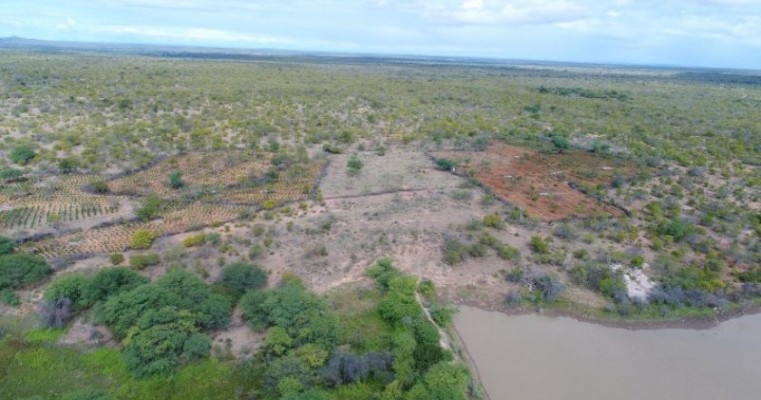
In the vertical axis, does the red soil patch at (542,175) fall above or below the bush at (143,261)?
above

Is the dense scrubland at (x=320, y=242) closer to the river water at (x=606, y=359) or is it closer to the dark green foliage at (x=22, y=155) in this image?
the dark green foliage at (x=22, y=155)

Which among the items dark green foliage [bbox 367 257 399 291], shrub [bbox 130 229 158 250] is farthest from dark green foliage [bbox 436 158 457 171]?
shrub [bbox 130 229 158 250]

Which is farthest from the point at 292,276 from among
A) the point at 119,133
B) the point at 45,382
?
the point at 119,133

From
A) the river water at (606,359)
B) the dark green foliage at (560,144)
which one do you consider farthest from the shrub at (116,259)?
the dark green foliage at (560,144)

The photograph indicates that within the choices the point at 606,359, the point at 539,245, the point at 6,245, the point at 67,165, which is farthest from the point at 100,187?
the point at 606,359

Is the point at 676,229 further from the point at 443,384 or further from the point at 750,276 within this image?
the point at 443,384
